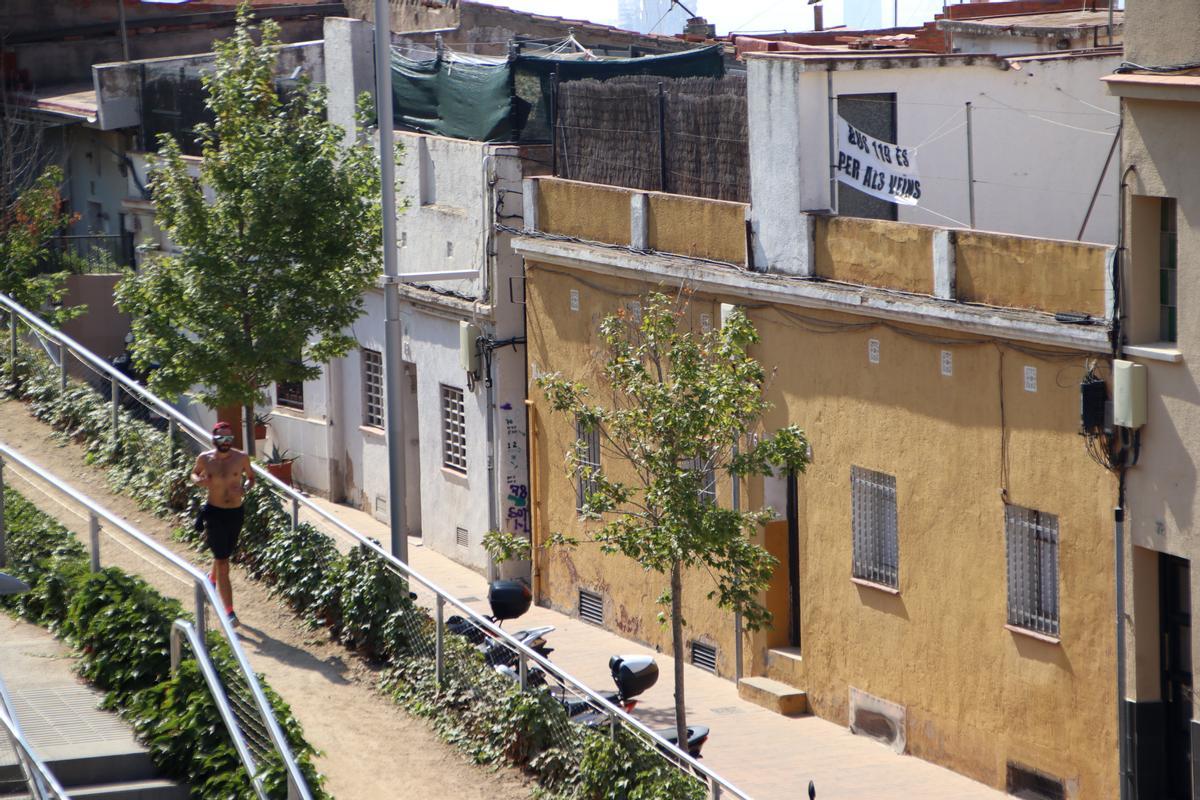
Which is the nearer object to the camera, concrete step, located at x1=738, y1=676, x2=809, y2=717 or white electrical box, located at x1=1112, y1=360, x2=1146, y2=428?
white electrical box, located at x1=1112, y1=360, x2=1146, y2=428

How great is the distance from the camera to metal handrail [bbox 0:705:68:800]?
9.40 m

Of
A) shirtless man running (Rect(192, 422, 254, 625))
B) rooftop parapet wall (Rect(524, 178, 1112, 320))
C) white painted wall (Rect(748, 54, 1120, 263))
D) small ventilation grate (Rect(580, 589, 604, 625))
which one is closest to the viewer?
shirtless man running (Rect(192, 422, 254, 625))

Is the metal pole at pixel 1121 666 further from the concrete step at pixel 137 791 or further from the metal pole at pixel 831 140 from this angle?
the concrete step at pixel 137 791

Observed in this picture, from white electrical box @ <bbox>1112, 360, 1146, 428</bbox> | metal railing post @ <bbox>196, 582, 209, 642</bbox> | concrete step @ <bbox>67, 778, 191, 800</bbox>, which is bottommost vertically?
concrete step @ <bbox>67, 778, 191, 800</bbox>

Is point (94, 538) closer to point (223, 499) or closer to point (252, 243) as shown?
point (223, 499)

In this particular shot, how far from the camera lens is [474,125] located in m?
24.8

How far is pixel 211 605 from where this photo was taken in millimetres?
11320

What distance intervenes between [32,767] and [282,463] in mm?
19642

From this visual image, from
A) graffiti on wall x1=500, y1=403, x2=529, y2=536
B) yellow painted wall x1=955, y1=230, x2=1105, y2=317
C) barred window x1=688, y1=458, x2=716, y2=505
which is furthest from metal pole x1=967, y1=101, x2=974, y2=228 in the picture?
graffiti on wall x1=500, y1=403, x2=529, y2=536

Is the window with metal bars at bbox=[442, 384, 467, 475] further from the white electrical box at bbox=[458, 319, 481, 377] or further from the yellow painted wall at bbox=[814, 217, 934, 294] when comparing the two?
the yellow painted wall at bbox=[814, 217, 934, 294]

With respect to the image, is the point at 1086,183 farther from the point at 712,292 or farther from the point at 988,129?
the point at 712,292

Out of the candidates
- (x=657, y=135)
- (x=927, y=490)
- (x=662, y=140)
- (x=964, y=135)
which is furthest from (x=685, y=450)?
(x=657, y=135)

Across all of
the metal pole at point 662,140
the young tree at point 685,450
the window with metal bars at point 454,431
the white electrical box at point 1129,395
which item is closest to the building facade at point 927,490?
the white electrical box at point 1129,395

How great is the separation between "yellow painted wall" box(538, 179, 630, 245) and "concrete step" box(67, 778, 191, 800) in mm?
11839
